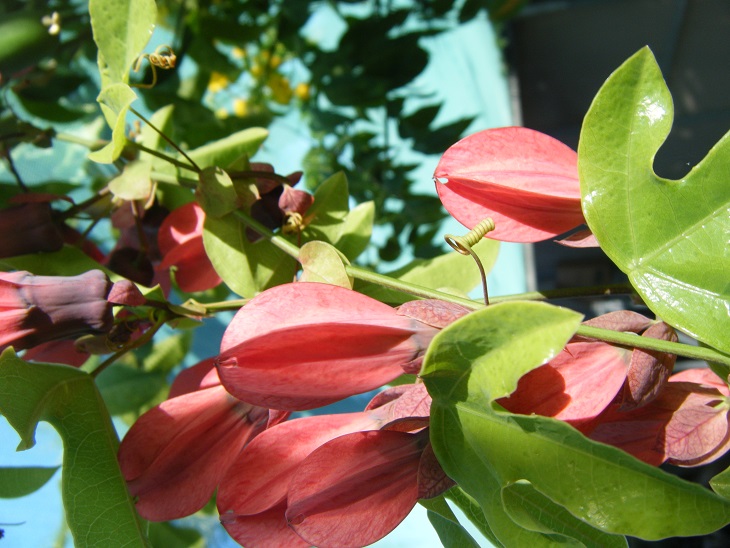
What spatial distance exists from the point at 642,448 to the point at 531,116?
157 centimetres

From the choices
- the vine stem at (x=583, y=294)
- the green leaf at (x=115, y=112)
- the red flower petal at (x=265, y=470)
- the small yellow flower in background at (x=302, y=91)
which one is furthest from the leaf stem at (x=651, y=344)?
the small yellow flower in background at (x=302, y=91)

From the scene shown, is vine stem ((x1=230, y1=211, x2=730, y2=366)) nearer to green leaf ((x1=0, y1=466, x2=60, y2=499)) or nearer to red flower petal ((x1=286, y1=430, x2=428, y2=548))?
red flower petal ((x1=286, y1=430, x2=428, y2=548))

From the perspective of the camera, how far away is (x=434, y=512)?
286 millimetres

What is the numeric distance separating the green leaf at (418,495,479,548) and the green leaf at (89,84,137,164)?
Answer: 21 cm

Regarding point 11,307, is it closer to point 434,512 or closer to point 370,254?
point 434,512

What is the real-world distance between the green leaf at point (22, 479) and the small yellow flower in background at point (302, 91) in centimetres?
62

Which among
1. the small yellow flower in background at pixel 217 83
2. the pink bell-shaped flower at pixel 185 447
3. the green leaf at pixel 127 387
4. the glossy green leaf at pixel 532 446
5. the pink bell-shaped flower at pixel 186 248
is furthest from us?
the small yellow flower in background at pixel 217 83

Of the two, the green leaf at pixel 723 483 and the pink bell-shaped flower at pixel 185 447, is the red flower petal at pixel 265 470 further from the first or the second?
the green leaf at pixel 723 483

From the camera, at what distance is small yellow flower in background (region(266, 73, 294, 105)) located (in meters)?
0.98

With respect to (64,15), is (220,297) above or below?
below

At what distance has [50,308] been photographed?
0.30m

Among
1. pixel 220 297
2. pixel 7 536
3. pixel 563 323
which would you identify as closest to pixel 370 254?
pixel 220 297

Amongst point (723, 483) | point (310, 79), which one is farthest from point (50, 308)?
point (310, 79)

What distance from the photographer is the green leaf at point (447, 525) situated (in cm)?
27
